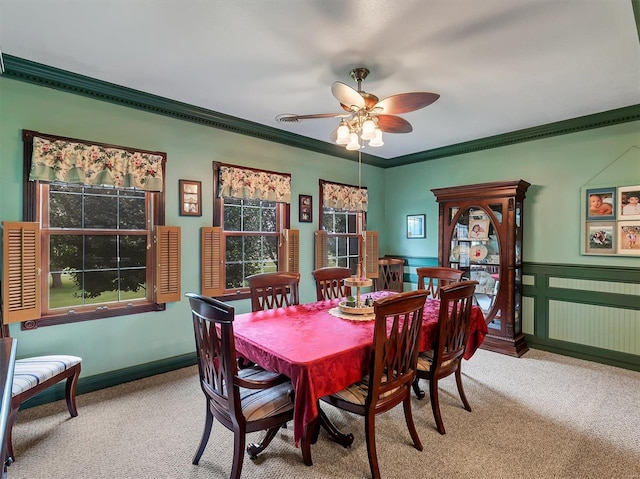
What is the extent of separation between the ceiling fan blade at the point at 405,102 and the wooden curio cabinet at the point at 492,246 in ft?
6.74

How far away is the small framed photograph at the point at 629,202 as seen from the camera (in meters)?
3.30

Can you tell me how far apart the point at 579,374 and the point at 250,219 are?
377 cm

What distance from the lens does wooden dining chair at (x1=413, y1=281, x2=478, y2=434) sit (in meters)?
Answer: 2.19

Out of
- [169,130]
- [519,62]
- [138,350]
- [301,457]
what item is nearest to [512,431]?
[301,457]

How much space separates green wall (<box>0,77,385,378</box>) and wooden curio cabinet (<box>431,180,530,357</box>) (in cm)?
205

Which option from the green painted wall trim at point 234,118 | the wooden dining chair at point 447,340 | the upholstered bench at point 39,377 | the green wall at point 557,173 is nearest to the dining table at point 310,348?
the wooden dining chair at point 447,340

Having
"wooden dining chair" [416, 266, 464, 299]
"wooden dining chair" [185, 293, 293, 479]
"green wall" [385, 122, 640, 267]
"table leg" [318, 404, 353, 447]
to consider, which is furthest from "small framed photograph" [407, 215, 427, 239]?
"wooden dining chair" [185, 293, 293, 479]

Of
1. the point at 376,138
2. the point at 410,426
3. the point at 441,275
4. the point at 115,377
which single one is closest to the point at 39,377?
the point at 115,377

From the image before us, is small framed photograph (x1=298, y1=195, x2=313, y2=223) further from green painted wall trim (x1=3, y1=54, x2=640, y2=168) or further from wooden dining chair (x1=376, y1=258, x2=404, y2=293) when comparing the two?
wooden dining chair (x1=376, y1=258, x2=404, y2=293)

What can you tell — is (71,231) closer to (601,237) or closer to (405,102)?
(405,102)

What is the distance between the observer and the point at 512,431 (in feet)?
7.50

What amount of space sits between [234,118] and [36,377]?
279 centimetres

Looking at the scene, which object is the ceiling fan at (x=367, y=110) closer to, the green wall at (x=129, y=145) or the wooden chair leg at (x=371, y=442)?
the green wall at (x=129, y=145)

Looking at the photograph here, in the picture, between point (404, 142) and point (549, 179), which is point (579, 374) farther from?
point (404, 142)
